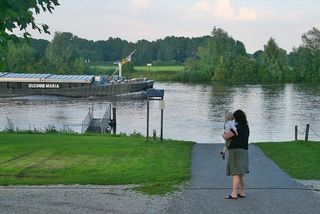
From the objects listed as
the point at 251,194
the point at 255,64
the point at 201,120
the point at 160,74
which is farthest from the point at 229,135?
the point at 160,74

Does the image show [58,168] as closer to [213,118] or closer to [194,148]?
[194,148]

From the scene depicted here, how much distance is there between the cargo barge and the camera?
103375mm

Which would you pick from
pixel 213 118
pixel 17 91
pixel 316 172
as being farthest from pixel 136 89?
pixel 316 172

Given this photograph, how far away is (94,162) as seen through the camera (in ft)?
59.7

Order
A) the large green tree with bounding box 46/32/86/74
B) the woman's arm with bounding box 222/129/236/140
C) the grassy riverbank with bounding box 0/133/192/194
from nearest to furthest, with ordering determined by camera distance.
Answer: the woman's arm with bounding box 222/129/236/140, the grassy riverbank with bounding box 0/133/192/194, the large green tree with bounding box 46/32/86/74

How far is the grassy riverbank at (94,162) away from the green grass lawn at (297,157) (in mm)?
3235

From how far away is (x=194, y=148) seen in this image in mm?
22828

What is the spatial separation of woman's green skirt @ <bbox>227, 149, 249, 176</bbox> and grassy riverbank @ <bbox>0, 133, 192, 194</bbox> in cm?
193

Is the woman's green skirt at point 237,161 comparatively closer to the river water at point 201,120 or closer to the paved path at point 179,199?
the paved path at point 179,199

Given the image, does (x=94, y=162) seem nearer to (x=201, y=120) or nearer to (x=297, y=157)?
(x=297, y=157)

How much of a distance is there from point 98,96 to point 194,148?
269ft

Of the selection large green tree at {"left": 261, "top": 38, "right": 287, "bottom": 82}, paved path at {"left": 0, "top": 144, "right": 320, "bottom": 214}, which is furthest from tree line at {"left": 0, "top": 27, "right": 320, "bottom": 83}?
paved path at {"left": 0, "top": 144, "right": 320, "bottom": 214}

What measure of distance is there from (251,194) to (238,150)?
4.64ft

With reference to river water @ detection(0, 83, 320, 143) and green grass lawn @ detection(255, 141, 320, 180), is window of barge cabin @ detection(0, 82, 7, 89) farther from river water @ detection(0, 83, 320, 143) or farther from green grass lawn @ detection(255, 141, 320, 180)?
green grass lawn @ detection(255, 141, 320, 180)
